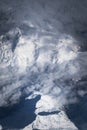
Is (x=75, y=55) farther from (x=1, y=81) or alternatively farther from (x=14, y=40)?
(x=1, y=81)

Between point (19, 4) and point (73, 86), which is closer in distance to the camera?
point (73, 86)

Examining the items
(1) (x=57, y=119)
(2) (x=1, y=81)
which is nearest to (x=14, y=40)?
(2) (x=1, y=81)

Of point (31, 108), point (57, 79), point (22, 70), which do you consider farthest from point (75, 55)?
point (31, 108)

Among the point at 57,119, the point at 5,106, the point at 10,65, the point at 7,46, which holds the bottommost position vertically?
the point at 57,119

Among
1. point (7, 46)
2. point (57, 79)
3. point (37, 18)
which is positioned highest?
point (37, 18)

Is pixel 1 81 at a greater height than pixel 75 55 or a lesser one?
lesser

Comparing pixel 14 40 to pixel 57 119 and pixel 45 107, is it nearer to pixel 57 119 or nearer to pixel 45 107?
pixel 45 107
